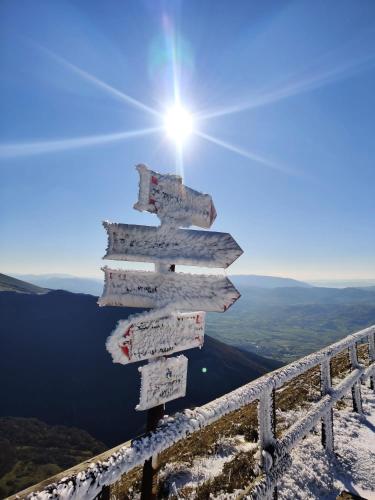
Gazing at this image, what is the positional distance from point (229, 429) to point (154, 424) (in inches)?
171

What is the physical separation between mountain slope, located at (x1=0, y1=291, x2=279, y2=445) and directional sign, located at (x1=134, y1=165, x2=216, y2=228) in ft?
310

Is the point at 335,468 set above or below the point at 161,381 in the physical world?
below

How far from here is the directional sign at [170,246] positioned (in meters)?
3.24

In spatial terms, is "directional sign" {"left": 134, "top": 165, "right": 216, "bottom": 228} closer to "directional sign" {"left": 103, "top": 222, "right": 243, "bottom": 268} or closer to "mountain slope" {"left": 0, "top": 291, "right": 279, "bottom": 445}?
"directional sign" {"left": 103, "top": 222, "right": 243, "bottom": 268}

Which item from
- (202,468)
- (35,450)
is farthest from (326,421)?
(35,450)

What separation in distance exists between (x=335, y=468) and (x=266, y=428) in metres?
2.23

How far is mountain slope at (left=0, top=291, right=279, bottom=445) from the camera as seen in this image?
96.4m

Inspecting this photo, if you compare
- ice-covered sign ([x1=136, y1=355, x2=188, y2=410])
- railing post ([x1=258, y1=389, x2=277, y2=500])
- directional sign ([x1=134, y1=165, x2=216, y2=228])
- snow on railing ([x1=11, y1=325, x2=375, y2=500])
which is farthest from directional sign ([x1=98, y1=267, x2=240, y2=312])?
railing post ([x1=258, y1=389, x2=277, y2=500])

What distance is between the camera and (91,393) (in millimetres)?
105000

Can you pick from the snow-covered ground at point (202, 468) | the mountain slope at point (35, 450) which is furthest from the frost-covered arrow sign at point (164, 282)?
the mountain slope at point (35, 450)

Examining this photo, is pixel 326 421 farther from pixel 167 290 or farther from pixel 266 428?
pixel 167 290

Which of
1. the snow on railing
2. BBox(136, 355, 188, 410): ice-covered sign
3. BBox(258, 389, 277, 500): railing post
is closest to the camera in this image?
the snow on railing

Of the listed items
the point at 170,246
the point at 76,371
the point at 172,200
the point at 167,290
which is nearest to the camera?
the point at 167,290

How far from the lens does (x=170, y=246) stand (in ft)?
11.3
